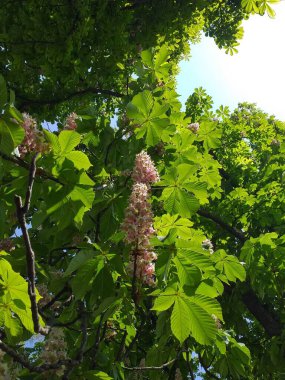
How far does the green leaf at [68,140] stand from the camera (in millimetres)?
1921

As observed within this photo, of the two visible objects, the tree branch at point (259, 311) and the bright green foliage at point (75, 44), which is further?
the tree branch at point (259, 311)

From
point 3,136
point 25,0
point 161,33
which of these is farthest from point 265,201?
point 3,136

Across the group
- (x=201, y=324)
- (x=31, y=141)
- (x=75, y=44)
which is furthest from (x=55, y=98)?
(x=201, y=324)

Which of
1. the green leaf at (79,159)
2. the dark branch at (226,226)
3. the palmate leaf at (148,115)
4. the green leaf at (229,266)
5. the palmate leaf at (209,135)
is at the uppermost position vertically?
the dark branch at (226,226)

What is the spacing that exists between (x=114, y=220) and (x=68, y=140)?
640mm

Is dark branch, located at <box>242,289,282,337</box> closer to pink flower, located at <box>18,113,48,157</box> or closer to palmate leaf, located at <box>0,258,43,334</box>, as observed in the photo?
palmate leaf, located at <box>0,258,43,334</box>

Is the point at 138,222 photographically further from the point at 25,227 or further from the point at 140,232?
the point at 25,227

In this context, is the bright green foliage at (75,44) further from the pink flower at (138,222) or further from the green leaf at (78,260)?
the green leaf at (78,260)

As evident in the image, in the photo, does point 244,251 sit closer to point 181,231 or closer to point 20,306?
point 181,231

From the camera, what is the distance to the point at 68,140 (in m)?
1.94

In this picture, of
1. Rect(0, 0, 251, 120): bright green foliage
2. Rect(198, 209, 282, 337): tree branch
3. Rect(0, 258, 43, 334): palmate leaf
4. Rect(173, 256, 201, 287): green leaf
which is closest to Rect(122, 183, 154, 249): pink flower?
Rect(173, 256, 201, 287): green leaf

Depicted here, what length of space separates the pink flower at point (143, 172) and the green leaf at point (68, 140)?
0.49 metres

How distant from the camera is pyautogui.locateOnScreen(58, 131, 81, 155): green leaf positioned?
192cm

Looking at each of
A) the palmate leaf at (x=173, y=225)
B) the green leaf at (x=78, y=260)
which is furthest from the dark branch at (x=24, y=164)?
Result: the palmate leaf at (x=173, y=225)
